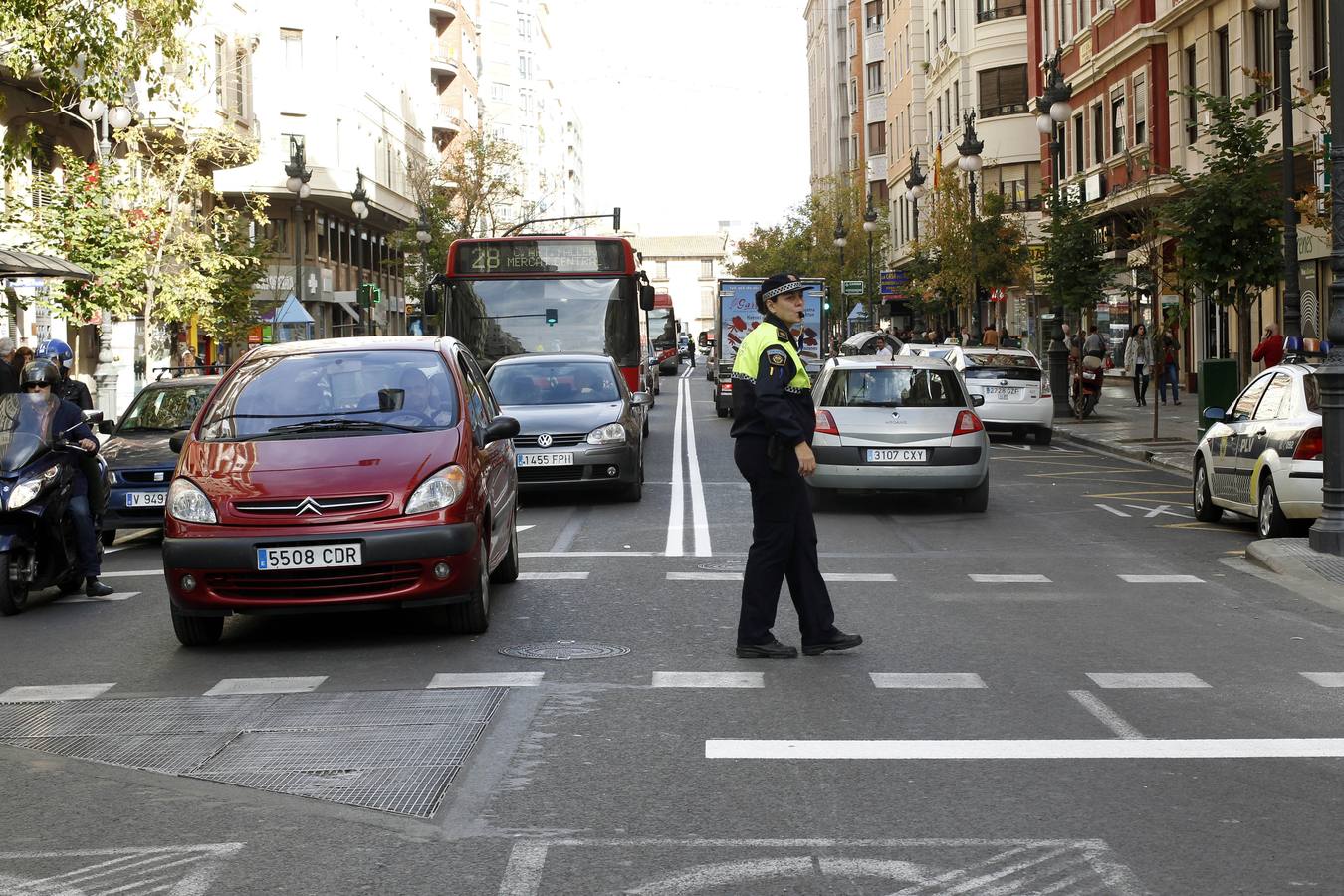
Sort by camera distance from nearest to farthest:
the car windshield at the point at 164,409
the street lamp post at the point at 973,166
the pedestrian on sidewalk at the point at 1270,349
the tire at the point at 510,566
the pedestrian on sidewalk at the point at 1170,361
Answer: the tire at the point at 510,566, the car windshield at the point at 164,409, the pedestrian on sidewalk at the point at 1270,349, the pedestrian on sidewalk at the point at 1170,361, the street lamp post at the point at 973,166

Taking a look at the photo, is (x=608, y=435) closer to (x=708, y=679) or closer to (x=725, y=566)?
(x=725, y=566)

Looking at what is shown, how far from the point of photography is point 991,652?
9.14 meters

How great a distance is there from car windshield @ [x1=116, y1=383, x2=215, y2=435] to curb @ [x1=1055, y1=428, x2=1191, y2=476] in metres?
11.7

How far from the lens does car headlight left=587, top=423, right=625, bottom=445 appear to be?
17.6m

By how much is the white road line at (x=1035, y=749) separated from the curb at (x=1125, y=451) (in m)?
15.3

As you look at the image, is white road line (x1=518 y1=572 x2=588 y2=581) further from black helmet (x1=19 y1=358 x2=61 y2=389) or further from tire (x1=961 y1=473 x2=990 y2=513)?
tire (x1=961 y1=473 x2=990 y2=513)

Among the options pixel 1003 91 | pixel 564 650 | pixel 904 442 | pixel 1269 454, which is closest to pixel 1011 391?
pixel 904 442

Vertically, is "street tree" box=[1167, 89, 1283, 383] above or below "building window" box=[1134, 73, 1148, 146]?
below

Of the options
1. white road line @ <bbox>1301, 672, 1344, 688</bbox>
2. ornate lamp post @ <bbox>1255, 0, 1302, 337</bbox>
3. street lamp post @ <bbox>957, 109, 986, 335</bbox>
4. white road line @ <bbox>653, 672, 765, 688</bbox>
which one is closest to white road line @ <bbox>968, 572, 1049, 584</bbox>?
white road line @ <bbox>1301, 672, 1344, 688</bbox>

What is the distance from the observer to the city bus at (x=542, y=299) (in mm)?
24578

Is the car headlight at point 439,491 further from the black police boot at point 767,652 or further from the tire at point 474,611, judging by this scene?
the black police boot at point 767,652

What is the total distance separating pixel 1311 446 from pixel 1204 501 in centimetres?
251

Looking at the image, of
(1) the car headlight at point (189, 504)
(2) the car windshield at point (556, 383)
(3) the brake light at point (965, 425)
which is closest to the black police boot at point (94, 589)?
(1) the car headlight at point (189, 504)

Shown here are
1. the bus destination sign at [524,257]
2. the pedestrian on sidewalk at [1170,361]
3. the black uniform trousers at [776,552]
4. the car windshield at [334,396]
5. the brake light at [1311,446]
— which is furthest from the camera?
the pedestrian on sidewalk at [1170,361]
